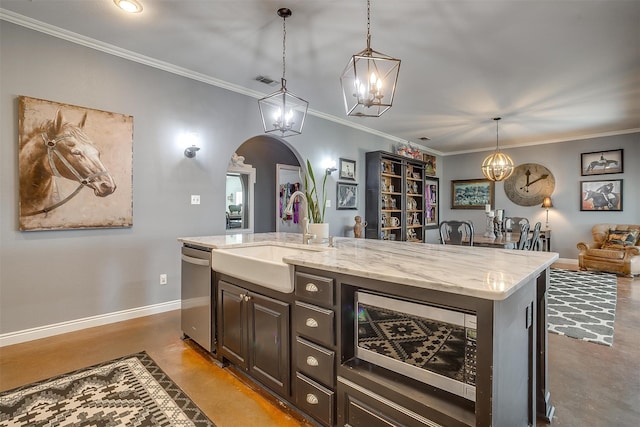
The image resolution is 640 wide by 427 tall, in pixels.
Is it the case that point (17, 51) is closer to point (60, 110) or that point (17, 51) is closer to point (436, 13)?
point (60, 110)

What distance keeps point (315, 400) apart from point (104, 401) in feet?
4.23

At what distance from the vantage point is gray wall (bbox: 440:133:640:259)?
5.99 metres

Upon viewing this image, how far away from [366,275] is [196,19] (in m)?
2.57

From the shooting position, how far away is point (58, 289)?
2840mm

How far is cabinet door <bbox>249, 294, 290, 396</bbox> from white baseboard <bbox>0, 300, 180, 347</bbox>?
1.95 metres

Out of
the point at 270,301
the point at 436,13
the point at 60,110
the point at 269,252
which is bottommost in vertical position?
the point at 270,301

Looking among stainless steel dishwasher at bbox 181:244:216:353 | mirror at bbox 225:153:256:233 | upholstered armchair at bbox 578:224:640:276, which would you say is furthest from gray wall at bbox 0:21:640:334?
upholstered armchair at bbox 578:224:640:276

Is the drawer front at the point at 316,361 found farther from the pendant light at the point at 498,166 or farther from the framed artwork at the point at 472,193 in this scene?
the framed artwork at the point at 472,193

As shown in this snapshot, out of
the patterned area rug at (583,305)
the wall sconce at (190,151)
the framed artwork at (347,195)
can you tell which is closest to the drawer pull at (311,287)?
the wall sconce at (190,151)

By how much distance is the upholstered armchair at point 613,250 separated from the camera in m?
5.30

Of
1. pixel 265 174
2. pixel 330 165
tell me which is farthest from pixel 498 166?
pixel 265 174

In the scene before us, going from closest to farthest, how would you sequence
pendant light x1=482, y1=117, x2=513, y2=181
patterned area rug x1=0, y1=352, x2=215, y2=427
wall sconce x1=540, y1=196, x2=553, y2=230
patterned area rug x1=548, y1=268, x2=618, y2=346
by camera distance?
patterned area rug x1=0, y1=352, x2=215, y2=427 → patterned area rug x1=548, y1=268, x2=618, y2=346 → pendant light x1=482, y1=117, x2=513, y2=181 → wall sconce x1=540, y1=196, x2=553, y2=230

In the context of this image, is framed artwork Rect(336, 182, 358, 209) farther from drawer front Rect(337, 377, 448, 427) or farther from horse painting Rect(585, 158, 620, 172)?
horse painting Rect(585, 158, 620, 172)

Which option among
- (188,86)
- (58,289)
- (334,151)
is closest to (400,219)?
(334,151)
